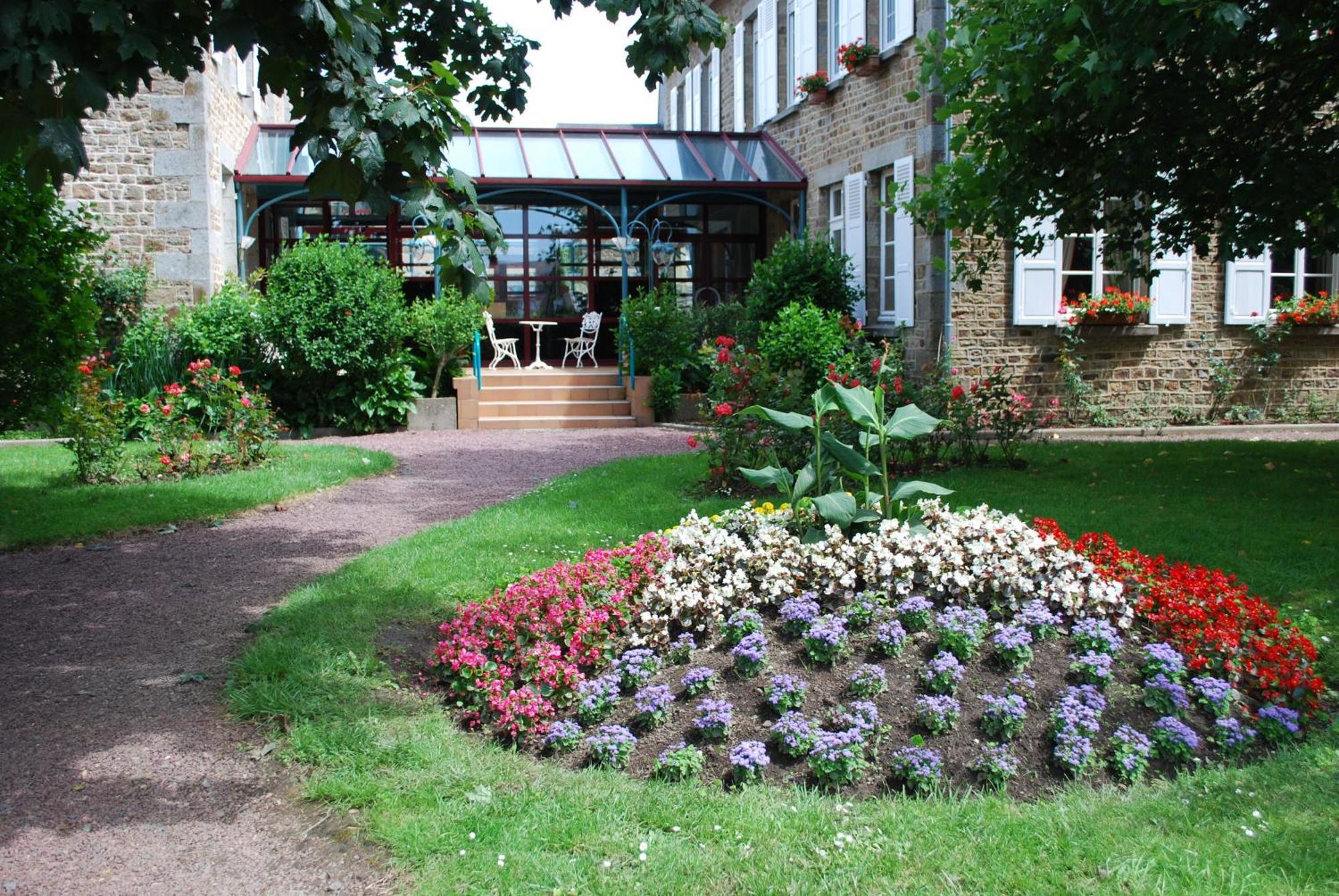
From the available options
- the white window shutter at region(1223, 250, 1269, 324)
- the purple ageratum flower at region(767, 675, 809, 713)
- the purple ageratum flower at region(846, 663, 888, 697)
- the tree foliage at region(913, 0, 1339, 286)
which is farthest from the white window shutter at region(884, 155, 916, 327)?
the purple ageratum flower at region(767, 675, 809, 713)

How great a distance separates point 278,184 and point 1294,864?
1645 centimetres

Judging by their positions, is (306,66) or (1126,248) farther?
(1126,248)

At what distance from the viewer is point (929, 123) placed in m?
13.3

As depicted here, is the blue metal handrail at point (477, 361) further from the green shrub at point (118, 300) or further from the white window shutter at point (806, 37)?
the white window shutter at point (806, 37)

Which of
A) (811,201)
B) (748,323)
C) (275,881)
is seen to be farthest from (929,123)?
(275,881)

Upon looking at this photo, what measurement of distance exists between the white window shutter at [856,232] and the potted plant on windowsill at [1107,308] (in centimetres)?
270

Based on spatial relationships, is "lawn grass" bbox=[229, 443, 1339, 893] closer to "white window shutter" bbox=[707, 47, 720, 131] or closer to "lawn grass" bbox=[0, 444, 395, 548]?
"lawn grass" bbox=[0, 444, 395, 548]

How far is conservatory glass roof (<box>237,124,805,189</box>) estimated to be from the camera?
16984 mm

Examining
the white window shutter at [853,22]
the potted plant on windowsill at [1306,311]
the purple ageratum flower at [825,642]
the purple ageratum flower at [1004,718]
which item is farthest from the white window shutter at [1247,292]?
the purple ageratum flower at [1004,718]

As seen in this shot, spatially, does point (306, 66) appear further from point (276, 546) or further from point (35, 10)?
point (276, 546)

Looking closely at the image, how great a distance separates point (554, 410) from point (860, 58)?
5.75m

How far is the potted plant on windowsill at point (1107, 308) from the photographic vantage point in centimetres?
1341

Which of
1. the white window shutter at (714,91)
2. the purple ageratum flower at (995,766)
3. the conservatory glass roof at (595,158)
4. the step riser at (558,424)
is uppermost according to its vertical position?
the white window shutter at (714,91)

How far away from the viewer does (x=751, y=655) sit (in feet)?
13.3
